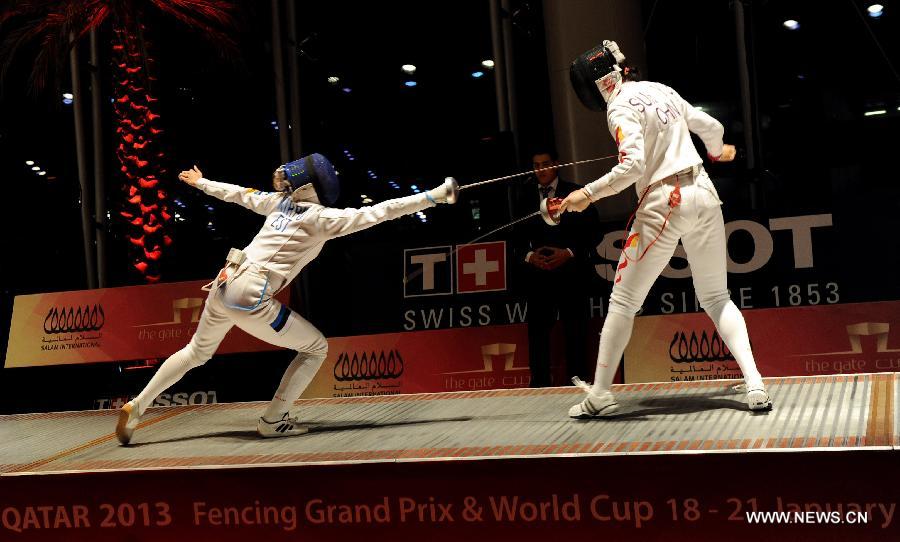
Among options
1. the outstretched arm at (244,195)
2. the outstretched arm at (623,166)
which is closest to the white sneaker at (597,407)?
the outstretched arm at (623,166)

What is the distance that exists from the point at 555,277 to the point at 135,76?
3.95 metres

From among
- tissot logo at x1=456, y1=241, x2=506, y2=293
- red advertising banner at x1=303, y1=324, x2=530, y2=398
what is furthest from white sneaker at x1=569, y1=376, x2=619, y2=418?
tissot logo at x1=456, y1=241, x2=506, y2=293

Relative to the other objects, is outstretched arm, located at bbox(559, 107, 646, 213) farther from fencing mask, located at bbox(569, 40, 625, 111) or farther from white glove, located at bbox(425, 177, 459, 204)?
white glove, located at bbox(425, 177, 459, 204)

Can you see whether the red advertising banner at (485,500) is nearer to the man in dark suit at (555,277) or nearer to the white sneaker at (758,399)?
the white sneaker at (758,399)

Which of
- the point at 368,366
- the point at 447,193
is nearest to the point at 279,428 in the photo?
the point at 447,193

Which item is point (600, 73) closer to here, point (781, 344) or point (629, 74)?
point (629, 74)

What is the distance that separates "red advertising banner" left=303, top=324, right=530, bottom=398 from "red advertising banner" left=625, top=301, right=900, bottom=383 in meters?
0.76

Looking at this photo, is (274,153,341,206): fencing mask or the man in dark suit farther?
the man in dark suit

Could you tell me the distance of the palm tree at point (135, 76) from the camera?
7199 mm

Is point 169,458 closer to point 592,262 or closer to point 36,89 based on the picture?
point 592,262

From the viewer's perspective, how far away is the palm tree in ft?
23.6

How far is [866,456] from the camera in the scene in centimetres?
264

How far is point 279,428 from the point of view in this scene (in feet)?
13.7

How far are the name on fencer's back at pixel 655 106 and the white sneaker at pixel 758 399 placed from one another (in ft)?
3.61
